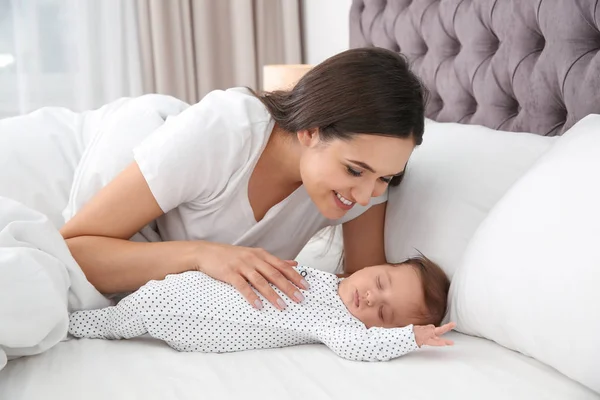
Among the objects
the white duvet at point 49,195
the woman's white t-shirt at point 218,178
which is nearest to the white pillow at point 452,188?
the woman's white t-shirt at point 218,178

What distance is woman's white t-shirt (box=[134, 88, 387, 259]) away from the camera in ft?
5.17

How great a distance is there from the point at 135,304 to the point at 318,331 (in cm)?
35

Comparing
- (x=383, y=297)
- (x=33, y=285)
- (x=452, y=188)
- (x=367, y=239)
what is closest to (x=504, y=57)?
(x=452, y=188)

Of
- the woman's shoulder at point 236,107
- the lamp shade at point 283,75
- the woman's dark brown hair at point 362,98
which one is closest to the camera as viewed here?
the woman's dark brown hair at point 362,98

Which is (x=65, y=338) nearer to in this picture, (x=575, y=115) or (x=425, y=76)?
(x=575, y=115)

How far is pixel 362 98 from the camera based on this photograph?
1452mm

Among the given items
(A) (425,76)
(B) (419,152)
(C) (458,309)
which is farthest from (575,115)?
(A) (425,76)

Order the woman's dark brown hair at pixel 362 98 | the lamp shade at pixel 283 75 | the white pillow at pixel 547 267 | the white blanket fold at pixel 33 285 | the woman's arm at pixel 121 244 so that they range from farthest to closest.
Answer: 1. the lamp shade at pixel 283 75
2. the woman's arm at pixel 121 244
3. the woman's dark brown hair at pixel 362 98
4. the white blanket fold at pixel 33 285
5. the white pillow at pixel 547 267

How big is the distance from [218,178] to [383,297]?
0.47 m

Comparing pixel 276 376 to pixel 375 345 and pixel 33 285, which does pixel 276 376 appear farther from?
pixel 33 285

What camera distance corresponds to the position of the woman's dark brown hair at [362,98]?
1444 millimetres

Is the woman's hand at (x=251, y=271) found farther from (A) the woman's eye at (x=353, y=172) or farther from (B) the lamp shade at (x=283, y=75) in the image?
(B) the lamp shade at (x=283, y=75)

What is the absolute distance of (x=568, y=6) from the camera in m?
1.71

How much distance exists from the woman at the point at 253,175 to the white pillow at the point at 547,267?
0.28 meters
